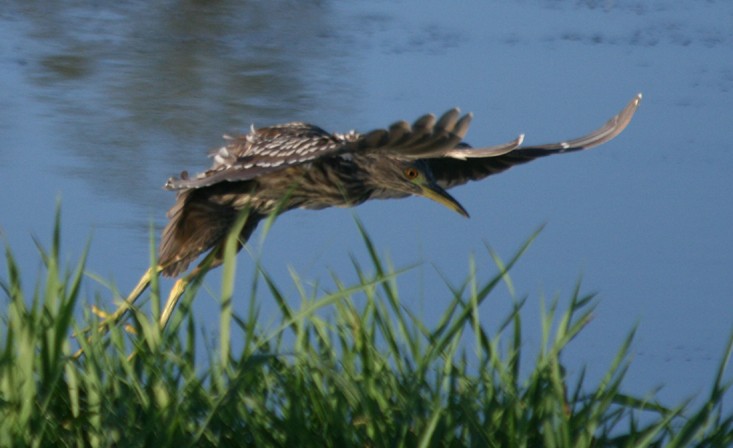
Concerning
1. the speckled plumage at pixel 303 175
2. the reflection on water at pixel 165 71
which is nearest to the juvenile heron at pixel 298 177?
the speckled plumage at pixel 303 175

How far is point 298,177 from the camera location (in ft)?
12.6

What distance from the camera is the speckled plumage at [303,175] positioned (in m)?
→ 3.56

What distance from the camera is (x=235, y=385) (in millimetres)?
2461

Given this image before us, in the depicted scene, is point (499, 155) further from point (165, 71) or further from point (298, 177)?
point (165, 71)

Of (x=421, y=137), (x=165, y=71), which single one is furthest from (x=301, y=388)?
(x=165, y=71)

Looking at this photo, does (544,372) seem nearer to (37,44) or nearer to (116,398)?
(116,398)

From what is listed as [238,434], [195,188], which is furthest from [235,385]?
[195,188]

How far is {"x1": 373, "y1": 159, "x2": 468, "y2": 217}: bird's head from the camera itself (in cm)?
389

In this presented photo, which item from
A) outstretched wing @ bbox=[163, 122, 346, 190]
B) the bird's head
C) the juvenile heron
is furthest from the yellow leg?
the bird's head

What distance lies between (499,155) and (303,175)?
461 millimetres

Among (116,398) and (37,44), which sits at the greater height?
(37,44)

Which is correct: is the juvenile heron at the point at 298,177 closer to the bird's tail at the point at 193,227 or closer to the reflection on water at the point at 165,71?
the bird's tail at the point at 193,227

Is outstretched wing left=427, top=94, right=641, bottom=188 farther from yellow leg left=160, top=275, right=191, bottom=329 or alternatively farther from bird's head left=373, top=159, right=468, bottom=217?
yellow leg left=160, top=275, right=191, bottom=329

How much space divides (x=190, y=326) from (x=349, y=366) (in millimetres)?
267
